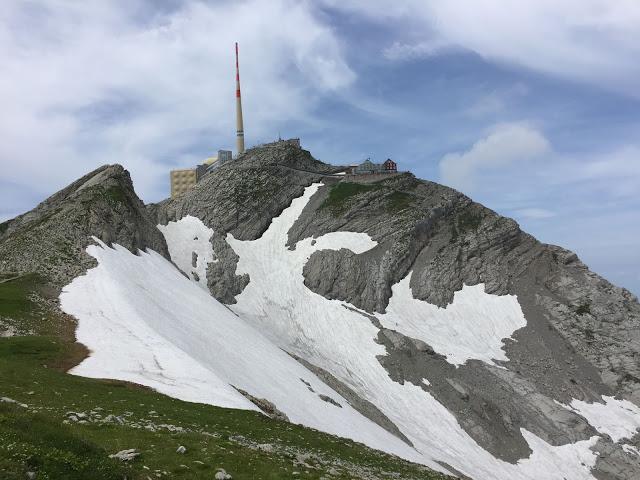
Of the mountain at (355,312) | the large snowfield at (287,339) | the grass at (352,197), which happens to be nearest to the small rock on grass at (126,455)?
the mountain at (355,312)

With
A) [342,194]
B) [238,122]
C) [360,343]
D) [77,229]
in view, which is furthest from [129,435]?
[238,122]

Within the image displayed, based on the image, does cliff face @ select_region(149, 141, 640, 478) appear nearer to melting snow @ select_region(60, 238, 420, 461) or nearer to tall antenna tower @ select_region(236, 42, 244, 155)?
tall antenna tower @ select_region(236, 42, 244, 155)

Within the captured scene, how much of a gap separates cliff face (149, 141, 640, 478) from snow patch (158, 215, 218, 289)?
69.1 inches

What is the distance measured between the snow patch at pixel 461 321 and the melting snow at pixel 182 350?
33318 mm

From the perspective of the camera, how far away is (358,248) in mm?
103188

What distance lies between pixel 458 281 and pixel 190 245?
54.1 m

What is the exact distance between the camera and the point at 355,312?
90.1m

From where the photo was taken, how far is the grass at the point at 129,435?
45.1 feet

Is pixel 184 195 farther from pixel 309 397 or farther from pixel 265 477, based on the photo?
pixel 265 477

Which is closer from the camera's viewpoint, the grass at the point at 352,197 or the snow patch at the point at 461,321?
the snow patch at the point at 461,321

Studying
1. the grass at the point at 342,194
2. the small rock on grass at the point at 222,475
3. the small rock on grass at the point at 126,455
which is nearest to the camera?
the small rock on grass at the point at 126,455

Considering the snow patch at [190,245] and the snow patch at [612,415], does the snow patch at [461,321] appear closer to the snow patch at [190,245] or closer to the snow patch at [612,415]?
the snow patch at [612,415]

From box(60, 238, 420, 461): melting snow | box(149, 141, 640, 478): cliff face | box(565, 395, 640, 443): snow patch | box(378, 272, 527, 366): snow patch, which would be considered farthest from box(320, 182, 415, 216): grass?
box(565, 395, 640, 443): snow patch

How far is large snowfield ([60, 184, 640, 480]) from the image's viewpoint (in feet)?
135
